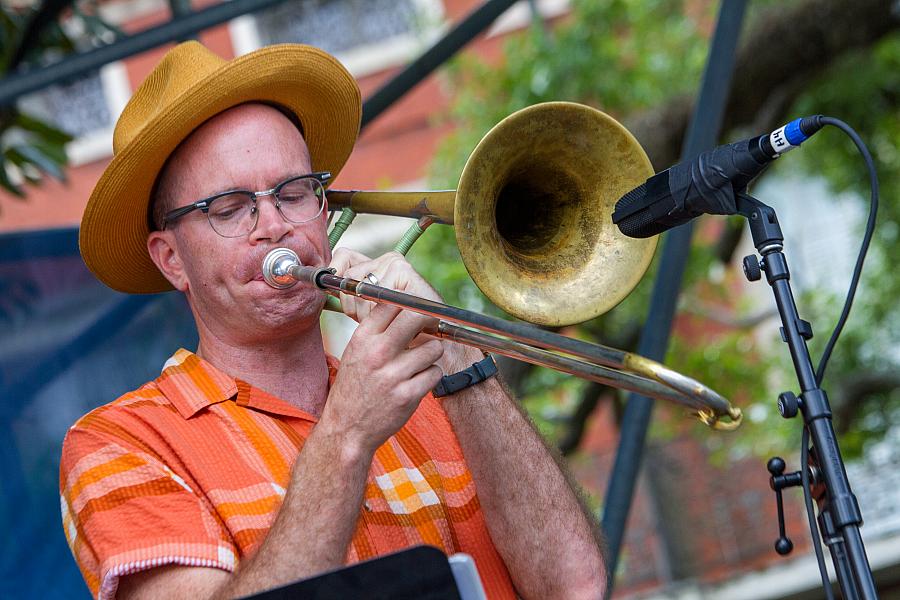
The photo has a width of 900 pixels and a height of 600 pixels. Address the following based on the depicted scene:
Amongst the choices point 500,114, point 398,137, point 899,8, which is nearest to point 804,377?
point 899,8

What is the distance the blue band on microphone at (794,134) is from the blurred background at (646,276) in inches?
16.6

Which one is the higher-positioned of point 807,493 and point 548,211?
point 548,211

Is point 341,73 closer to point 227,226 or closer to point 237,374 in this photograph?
point 227,226

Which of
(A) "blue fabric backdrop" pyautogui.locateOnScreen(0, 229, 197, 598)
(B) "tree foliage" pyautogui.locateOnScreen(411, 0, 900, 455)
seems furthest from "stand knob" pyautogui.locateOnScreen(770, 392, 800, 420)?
(B) "tree foliage" pyautogui.locateOnScreen(411, 0, 900, 455)

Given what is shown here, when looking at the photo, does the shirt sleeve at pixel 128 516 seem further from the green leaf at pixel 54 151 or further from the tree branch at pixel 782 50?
the tree branch at pixel 782 50

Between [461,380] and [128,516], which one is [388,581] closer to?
[128,516]

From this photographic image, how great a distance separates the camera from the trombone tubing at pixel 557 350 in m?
1.50

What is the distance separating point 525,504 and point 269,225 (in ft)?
2.27

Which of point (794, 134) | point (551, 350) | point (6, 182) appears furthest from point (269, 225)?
point (6, 182)

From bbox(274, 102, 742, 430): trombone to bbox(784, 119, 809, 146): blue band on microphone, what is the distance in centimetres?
40

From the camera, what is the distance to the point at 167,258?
92.2 inches

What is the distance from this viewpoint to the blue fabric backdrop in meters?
2.84

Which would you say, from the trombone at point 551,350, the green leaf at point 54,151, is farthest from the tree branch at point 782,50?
the trombone at point 551,350

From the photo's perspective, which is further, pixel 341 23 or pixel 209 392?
pixel 341 23
